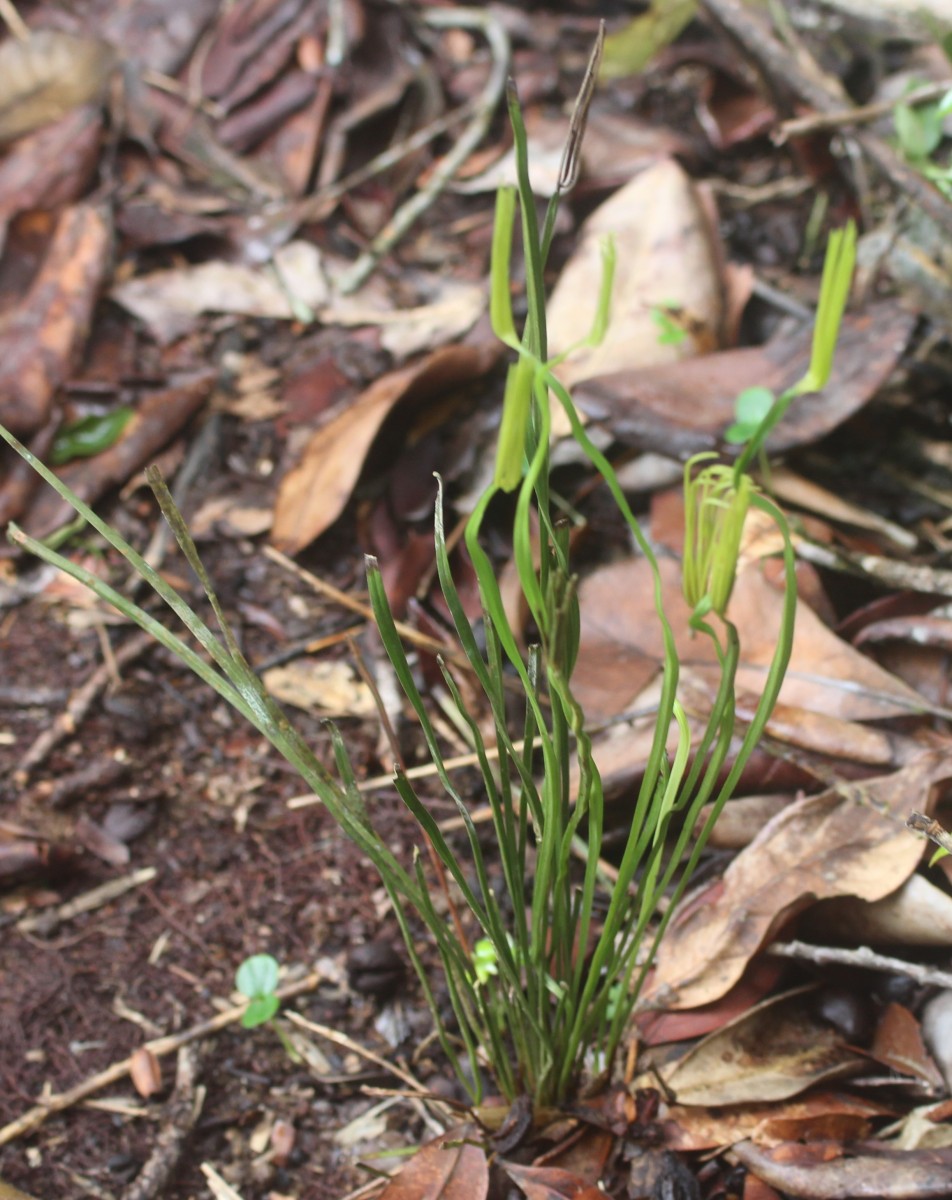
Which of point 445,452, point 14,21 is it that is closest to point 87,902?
point 445,452

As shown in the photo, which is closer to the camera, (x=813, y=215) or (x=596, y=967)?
(x=596, y=967)

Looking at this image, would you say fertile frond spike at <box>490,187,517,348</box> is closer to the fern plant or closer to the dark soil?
the fern plant

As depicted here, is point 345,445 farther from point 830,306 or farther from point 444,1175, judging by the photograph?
point 830,306

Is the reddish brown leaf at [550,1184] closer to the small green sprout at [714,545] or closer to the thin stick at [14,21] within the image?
→ the small green sprout at [714,545]

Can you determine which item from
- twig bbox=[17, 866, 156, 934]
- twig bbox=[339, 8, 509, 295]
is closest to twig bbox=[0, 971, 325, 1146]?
twig bbox=[17, 866, 156, 934]

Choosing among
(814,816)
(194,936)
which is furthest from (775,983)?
(194,936)

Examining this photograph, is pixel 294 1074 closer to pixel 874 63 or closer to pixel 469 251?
pixel 469 251
